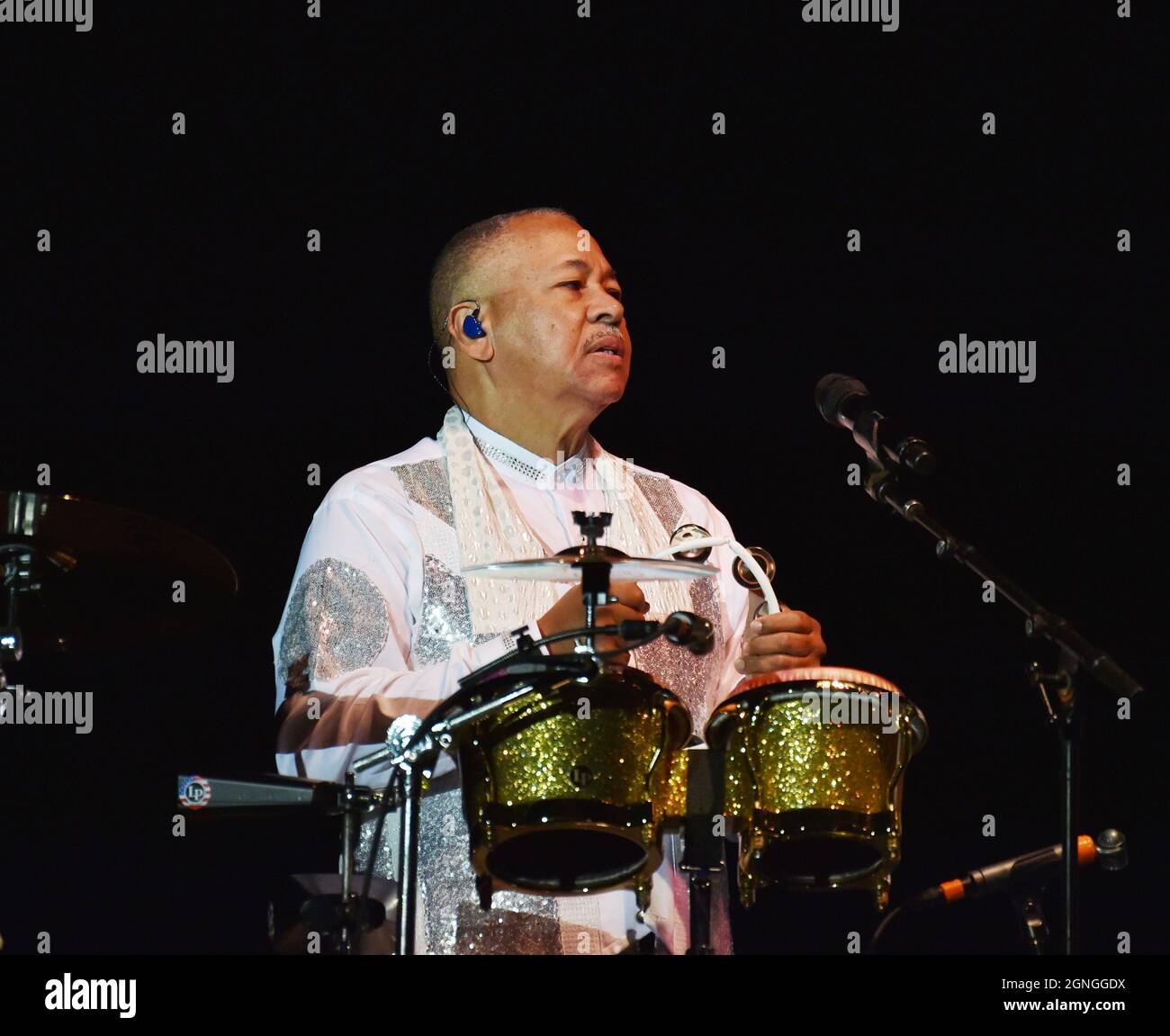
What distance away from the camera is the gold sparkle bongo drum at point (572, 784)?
8.73 feet

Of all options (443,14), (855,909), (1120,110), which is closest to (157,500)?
(443,14)

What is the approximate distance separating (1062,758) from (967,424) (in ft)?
5.86

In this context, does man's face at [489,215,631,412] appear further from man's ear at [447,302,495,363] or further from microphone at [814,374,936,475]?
microphone at [814,374,936,475]

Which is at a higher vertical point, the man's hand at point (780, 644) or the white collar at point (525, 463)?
the white collar at point (525, 463)

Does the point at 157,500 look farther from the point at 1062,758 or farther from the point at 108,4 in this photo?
the point at 1062,758

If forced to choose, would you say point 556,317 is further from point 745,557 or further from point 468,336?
point 745,557

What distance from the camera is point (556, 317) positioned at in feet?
12.6

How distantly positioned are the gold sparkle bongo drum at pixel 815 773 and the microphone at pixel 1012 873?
1145 millimetres

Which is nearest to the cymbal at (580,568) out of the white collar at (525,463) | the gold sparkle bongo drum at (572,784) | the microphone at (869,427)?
the gold sparkle bongo drum at (572,784)

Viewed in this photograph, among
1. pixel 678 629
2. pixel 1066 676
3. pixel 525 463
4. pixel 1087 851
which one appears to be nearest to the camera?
pixel 678 629

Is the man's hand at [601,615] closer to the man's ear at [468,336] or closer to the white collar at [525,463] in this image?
the white collar at [525,463]

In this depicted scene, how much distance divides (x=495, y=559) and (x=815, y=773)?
989mm

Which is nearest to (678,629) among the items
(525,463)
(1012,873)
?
(525,463)

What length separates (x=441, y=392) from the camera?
4445mm
